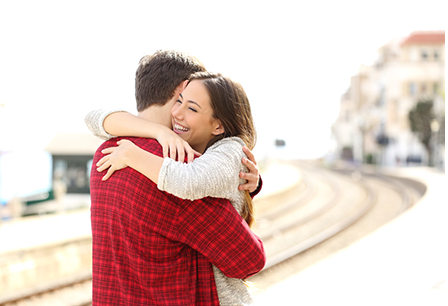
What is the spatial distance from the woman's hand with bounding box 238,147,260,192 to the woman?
0.09ft

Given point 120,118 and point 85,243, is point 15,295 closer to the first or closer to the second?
point 85,243

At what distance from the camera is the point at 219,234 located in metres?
1.57

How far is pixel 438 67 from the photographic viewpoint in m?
46.1

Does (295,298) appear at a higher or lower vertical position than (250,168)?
lower

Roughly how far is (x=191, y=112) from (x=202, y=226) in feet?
1.50

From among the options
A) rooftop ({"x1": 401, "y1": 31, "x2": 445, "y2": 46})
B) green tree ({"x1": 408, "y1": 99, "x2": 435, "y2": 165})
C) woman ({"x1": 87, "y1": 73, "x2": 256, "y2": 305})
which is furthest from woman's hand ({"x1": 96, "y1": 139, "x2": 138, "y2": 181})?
rooftop ({"x1": 401, "y1": 31, "x2": 445, "y2": 46})

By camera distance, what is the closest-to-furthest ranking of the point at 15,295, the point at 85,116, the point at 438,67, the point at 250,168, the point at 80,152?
the point at 250,168 → the point at 85,116 → the point at 15,295 → the point at 80,152 → the point at 438,67

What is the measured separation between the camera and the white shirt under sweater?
4.84 ft

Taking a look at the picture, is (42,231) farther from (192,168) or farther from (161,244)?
(192,168)

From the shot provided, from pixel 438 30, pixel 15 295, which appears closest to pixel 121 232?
pixel 15 295

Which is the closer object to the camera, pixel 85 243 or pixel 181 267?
pixel 181 267

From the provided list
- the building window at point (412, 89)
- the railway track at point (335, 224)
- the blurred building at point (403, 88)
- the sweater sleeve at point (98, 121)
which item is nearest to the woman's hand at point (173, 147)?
the sweater sleeve at point (98, 121)

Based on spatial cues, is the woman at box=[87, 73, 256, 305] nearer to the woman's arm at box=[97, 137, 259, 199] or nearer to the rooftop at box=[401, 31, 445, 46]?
the woman's arm at box=[97, 137, 259, 199]

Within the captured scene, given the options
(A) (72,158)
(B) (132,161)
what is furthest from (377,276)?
(A) (72,158)
